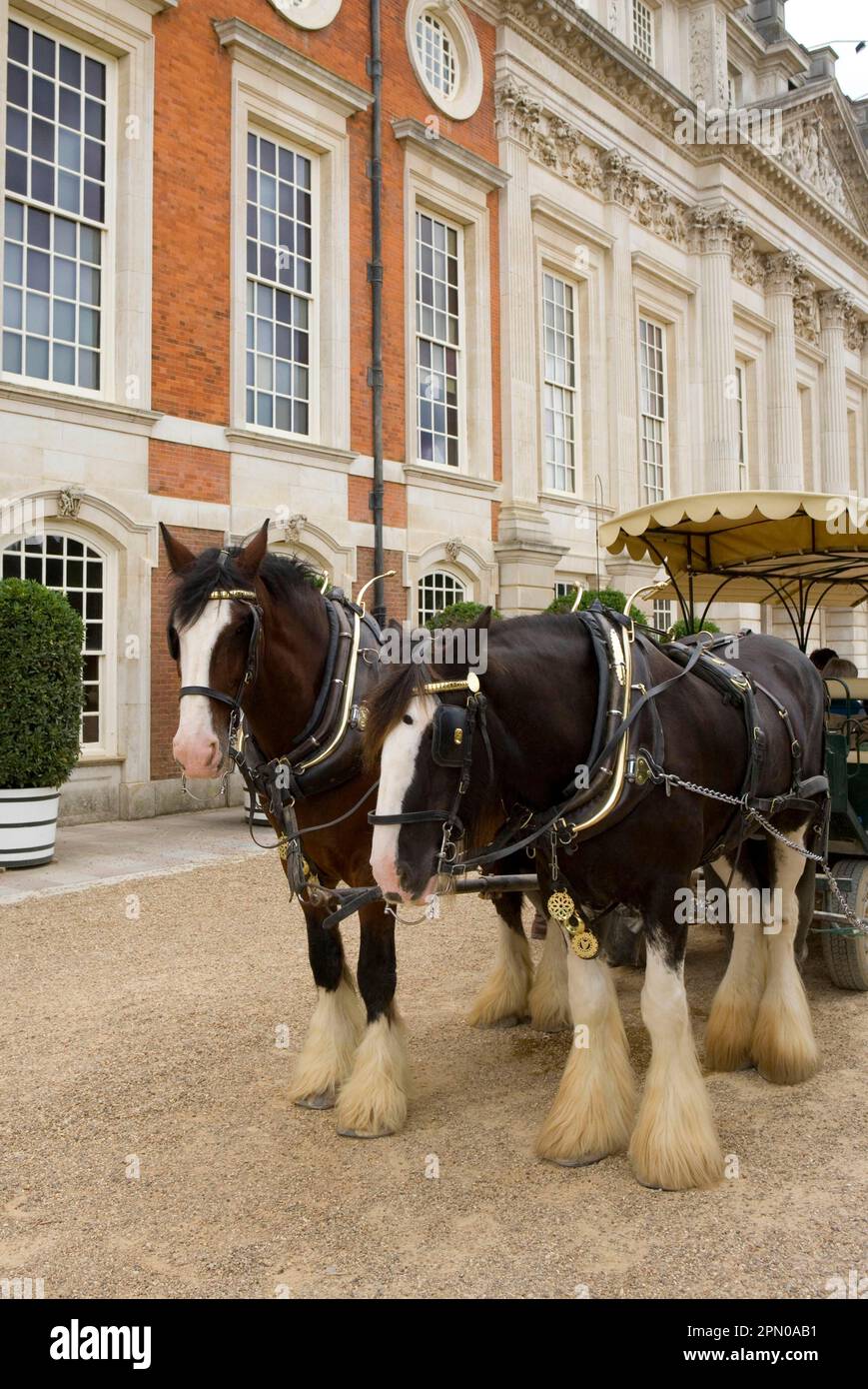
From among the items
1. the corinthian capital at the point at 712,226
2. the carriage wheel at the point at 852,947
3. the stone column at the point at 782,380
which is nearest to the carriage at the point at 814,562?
the carriage wheel at the point at 852,947

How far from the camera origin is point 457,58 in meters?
16.0

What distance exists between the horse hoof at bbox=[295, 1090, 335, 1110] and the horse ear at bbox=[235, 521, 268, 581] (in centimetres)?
202

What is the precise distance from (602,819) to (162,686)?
9162mm

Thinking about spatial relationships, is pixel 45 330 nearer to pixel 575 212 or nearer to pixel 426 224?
pixel 426 224

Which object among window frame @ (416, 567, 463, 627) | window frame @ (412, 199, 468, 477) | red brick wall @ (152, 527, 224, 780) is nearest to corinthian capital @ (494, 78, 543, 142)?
window frame @ (412, 199, 468, 477)

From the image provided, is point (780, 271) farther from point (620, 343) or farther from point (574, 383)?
point (574, 383)

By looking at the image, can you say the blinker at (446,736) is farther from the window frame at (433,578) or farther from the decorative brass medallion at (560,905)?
the window frame at (433,578)

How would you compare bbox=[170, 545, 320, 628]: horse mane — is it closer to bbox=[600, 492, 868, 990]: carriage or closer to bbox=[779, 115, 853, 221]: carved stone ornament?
bbox=[600, 492, 868, 990]: carriage

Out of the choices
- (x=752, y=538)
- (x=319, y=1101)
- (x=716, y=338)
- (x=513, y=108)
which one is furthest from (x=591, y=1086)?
(x=716, y=338)

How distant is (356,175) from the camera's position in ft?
45.6

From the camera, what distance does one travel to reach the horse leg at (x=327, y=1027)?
3879mm

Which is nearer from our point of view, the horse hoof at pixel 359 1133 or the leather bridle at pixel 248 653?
the leather bridle at pixel 248 653

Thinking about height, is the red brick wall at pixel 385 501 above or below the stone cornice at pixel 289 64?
below

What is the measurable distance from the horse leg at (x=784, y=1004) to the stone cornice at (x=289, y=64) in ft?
40.3
